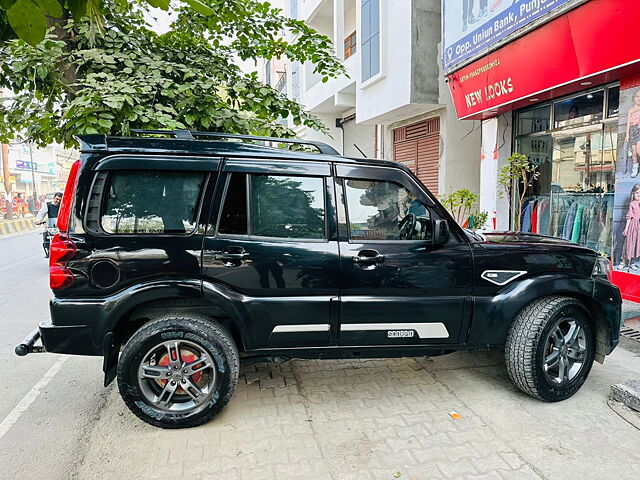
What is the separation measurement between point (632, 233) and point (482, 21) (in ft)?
14.3

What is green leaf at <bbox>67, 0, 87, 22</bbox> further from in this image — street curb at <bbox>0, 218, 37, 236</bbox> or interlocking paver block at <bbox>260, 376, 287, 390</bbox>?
street curb at <bbox>0, 218, 37, 236</bbox>

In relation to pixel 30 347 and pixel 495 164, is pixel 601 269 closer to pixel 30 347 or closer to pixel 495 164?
pixel 30 347

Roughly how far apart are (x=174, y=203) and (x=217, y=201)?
307 mm

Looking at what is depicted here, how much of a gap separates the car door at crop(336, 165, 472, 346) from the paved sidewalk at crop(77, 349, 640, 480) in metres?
0.57

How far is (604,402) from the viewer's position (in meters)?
3.54

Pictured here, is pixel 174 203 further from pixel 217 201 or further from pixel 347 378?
pixel 347 378

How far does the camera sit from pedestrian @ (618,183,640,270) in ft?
18.5

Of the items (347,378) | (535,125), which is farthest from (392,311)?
(535,125)

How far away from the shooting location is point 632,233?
18.7 ft

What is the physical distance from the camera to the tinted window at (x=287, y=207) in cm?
323

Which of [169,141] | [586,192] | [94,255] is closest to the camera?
[94,255]

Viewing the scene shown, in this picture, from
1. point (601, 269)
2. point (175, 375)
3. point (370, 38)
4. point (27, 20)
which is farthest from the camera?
point (370, 38)

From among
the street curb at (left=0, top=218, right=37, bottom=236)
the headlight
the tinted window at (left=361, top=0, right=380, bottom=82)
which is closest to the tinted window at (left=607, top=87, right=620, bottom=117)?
the headlight

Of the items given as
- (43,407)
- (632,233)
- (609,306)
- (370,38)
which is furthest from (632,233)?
(370,38)
